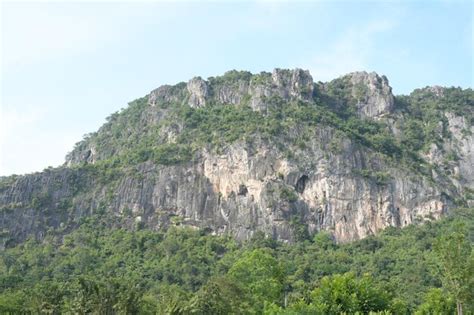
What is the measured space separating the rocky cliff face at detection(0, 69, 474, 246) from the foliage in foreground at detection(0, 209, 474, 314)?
3736mm

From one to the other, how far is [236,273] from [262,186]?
49.5 meters

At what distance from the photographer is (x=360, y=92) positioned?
13788 cm

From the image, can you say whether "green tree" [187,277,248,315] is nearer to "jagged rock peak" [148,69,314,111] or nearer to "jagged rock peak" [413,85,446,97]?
"jagged rock peak" [148,69,314,111]

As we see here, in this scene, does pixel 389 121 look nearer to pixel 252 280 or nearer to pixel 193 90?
pixel 193 90

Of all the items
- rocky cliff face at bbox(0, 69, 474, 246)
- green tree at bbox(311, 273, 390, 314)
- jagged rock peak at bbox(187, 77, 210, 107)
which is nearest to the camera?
green tree at bbox(311, 273, 390, 314)

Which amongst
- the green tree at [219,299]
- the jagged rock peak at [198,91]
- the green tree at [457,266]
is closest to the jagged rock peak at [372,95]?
the jagged rock peak at [198,91]

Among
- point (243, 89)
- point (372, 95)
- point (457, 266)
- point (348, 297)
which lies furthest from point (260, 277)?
point (372, 95)

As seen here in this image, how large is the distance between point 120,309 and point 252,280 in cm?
1927

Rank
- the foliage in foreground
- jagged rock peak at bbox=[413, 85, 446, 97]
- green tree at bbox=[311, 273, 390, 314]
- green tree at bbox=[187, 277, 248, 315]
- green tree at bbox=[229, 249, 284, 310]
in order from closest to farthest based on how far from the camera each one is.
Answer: the foliage in foreground → green tree at bbox=[187, 277, 248, 315] → green tree at bbox=[311, 273, 390, 314] → green tree at bbox=[229, 249, 284, 310] → jagged rock peak at bbox=[413, 85, 446, 97]

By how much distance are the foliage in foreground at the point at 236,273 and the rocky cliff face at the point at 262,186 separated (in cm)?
374

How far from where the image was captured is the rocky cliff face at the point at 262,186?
106 metres

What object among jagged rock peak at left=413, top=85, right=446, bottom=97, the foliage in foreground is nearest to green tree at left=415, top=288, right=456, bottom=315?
the foliage in foreground

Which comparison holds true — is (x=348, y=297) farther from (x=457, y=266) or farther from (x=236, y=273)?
(x=236, y=273)

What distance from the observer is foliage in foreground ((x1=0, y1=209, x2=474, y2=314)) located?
4522 centimetres
